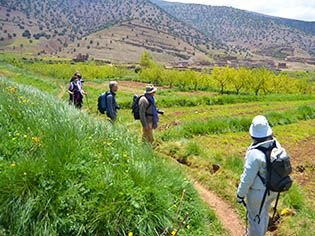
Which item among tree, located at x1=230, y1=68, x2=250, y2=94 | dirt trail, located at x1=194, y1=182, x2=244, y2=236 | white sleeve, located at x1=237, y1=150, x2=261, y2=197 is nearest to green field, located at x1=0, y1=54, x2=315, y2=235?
dirt trail, located at x1=194, y1=182, x2=244, y2=236

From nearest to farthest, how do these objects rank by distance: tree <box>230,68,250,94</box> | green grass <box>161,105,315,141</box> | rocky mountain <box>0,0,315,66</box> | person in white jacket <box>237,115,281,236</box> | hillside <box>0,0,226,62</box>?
person in white jacket <box>237,115,281,236</box>, green grass <box>161,105,315,141</box>, tree <box>230,68,250,94</box>, rocky mountain <box>0,0,315,66</box>, hillside <box>0,0,226,62</box>

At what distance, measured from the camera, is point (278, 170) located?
187 inches

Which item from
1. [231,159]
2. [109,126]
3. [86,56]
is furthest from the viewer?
[86,56]

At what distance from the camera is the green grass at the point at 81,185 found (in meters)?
4.74

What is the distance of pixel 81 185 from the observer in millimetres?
5047

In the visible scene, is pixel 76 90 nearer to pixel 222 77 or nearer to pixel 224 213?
pixel 224 213

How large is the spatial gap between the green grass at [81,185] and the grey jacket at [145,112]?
103 inches

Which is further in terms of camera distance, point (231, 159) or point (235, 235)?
point (231, 159)

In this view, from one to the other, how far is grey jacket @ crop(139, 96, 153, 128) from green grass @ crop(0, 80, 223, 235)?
2619mm

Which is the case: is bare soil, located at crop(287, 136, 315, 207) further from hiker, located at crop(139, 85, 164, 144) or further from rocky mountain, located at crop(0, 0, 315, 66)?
rocky mountain, located at crop(0, 0, 315, 66)

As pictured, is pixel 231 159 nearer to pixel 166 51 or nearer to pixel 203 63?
pixel 203 63

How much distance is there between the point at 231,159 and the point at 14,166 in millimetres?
6127

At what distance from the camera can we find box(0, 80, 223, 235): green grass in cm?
474

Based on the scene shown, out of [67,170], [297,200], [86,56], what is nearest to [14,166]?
[67,170]
